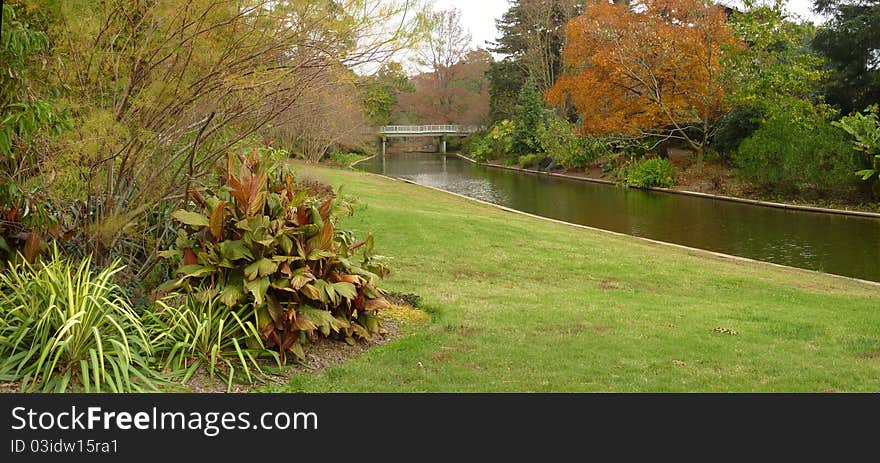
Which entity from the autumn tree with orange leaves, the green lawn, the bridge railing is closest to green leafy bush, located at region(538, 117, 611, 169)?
the autumn tree with orange leaves

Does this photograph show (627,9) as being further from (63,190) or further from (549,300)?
(63,190)

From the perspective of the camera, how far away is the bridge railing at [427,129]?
2312 inches

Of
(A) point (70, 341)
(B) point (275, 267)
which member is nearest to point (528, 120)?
(B) point (275, 267)

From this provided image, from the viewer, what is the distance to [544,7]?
4991 cm

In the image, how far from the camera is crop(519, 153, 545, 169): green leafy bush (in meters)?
41.4

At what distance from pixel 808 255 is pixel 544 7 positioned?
126 feet

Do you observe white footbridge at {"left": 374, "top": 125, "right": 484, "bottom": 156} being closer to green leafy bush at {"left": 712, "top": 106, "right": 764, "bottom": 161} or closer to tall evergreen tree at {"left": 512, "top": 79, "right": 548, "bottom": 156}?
tall evergreen tree at {"left": 512, "top": 79, "right": 548, "bottom": 156}

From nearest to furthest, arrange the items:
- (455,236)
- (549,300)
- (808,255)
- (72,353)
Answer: (72,353) → (549,300) → (455,236) → (808,255)

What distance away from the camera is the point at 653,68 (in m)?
31.0

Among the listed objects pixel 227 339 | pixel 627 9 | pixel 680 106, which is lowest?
pixel 227 339

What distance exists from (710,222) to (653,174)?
10.2 m

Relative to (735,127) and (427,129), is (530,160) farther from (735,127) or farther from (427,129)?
(427,129)

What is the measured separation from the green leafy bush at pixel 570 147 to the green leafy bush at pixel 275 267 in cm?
3015

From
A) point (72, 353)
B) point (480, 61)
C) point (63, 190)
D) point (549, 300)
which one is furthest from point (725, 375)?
point (480, 61)
